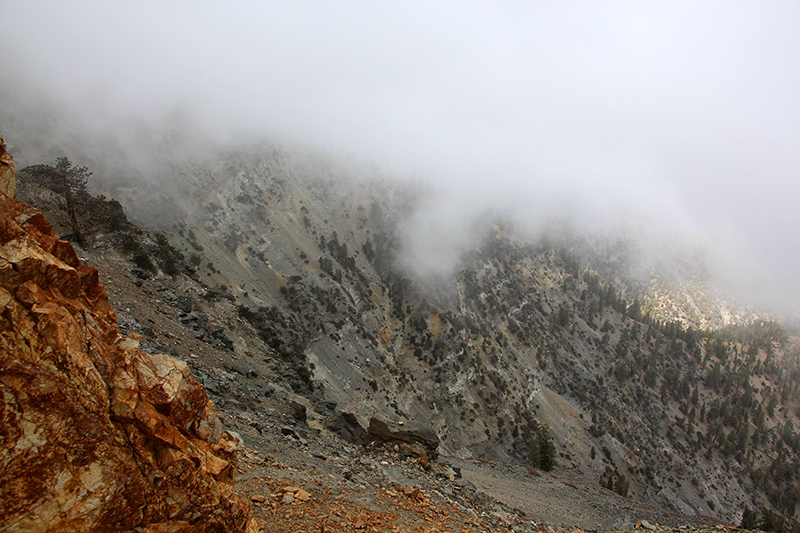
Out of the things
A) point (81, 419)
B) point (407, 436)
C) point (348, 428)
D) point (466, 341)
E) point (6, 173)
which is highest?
point (466, 341)

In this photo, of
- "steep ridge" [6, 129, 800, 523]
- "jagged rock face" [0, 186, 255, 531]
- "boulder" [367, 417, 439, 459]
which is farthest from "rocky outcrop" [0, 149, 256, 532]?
"boulder" [367, 417, 439, 459]

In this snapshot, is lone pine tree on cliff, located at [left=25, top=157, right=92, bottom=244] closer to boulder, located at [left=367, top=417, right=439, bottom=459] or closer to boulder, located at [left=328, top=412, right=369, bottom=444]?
boulder, located at [left=328, top=412, right=369, bottom=444]

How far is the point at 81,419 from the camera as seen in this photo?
16.6 feet

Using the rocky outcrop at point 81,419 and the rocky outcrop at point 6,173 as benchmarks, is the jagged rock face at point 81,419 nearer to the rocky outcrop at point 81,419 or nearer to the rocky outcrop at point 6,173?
the rocky outcrop at point 81,419

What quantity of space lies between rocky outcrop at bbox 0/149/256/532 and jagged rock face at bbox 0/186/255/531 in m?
0.01

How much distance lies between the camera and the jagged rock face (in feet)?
14.9

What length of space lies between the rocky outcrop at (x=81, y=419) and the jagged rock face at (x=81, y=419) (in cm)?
1

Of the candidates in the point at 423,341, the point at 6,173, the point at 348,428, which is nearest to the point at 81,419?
the point at 6,173

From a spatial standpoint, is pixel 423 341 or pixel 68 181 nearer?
pixel 68 181

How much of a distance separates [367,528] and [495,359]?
65110mm

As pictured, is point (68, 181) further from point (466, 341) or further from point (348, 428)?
point (466, 341)

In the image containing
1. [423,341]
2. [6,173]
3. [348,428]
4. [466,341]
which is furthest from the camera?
[466,341]

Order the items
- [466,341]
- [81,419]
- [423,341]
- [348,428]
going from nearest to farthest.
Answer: [81,419] → [348,428] → [423,341] → [466,341]

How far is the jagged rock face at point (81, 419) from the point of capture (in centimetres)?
455
